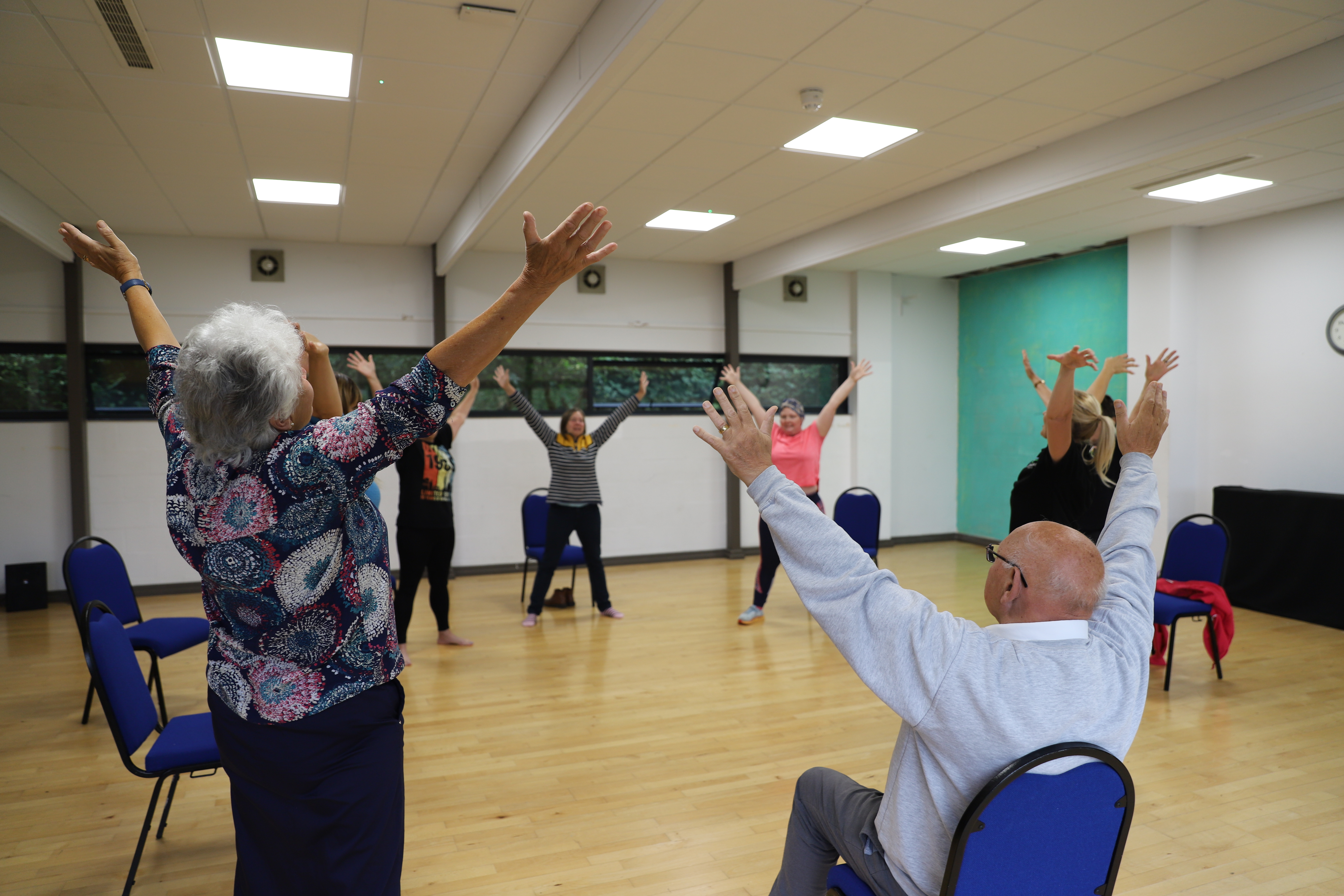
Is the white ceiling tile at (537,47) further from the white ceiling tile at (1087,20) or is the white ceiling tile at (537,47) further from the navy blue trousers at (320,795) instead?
the navy blue trousers at (320,795)

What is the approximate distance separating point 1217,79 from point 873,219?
280cm

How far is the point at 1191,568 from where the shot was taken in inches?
180

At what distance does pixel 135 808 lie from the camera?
122 inches

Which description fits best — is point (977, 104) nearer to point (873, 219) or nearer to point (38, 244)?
point (873, 219)

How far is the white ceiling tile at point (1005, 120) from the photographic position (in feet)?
14.0

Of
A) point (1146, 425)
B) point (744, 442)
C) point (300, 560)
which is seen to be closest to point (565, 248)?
point (744, 442)

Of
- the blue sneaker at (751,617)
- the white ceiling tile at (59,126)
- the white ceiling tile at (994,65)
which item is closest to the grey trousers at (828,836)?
the white ceiling tile at (994,65)

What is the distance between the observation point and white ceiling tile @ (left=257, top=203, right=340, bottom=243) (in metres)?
6.15

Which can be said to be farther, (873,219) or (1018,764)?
(873,219)

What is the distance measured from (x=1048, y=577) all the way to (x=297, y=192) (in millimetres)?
5830

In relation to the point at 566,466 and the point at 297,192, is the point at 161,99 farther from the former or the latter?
the point at 566,466

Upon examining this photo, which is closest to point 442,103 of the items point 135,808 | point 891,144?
point 891,144

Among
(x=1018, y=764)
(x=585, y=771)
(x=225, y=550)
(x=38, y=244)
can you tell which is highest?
(x=38, y=244)

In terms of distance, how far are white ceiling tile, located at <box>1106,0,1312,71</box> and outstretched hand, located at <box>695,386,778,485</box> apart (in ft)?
10.1
